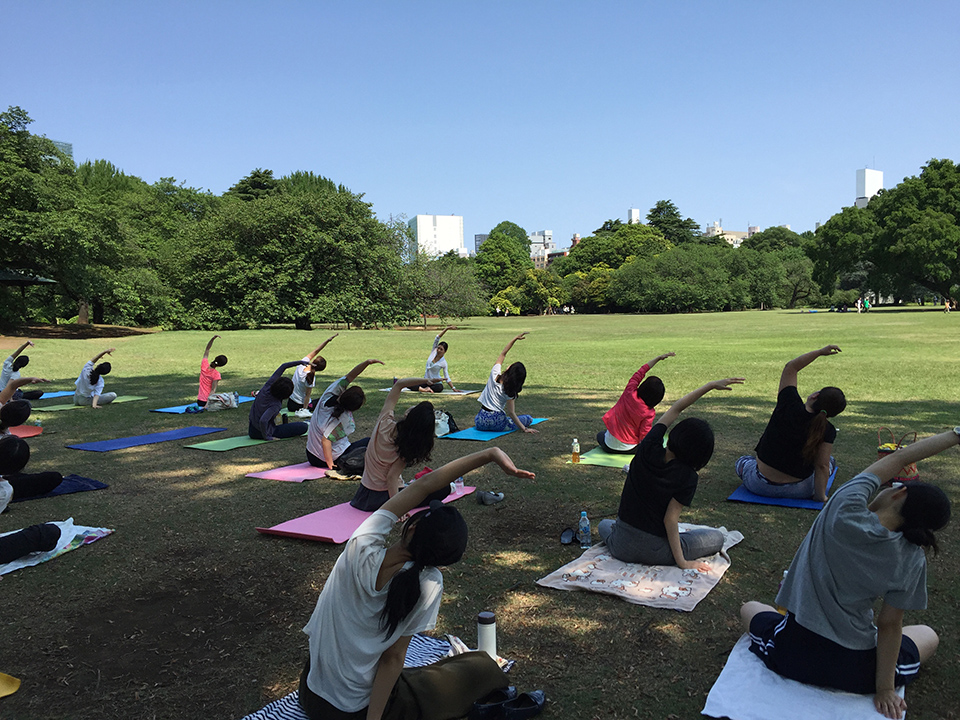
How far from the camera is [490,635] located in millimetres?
3451

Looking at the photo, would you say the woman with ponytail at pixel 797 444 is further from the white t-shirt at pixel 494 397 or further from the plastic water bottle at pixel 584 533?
the white t-shirt at pixel 494 397

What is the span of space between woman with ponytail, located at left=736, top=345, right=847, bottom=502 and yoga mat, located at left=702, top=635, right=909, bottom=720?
296cm

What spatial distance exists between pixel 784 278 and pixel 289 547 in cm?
8102

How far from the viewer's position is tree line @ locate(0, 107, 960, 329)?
3061 cm

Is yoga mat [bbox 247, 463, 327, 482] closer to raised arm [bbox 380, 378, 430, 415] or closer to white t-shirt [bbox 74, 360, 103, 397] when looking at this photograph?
raised arm [bbox 380, 378, 430, 415]

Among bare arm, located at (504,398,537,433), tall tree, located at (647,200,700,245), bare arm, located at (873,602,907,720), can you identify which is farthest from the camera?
tall tree, located at (647,200,700,245)

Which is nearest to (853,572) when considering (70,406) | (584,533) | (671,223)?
(584,533)

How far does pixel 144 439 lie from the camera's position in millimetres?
9648

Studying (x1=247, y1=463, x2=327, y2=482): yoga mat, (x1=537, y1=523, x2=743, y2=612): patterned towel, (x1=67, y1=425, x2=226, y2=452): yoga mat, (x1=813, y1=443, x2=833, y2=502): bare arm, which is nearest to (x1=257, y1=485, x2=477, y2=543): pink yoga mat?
(x1=247, y1=463, x2=327, y2=482): yoga mat

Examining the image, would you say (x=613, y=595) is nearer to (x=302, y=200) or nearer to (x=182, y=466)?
(x=182, y=466)

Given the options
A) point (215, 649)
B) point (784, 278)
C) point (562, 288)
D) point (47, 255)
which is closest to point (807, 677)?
point (215, 649)

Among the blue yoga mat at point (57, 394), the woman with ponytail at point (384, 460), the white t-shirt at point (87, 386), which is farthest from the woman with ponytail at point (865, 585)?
the blue yoga mat at point (57, 394)

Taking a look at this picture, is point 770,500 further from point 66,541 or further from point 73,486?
point 73,486

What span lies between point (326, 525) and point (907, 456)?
4301 millimetres
